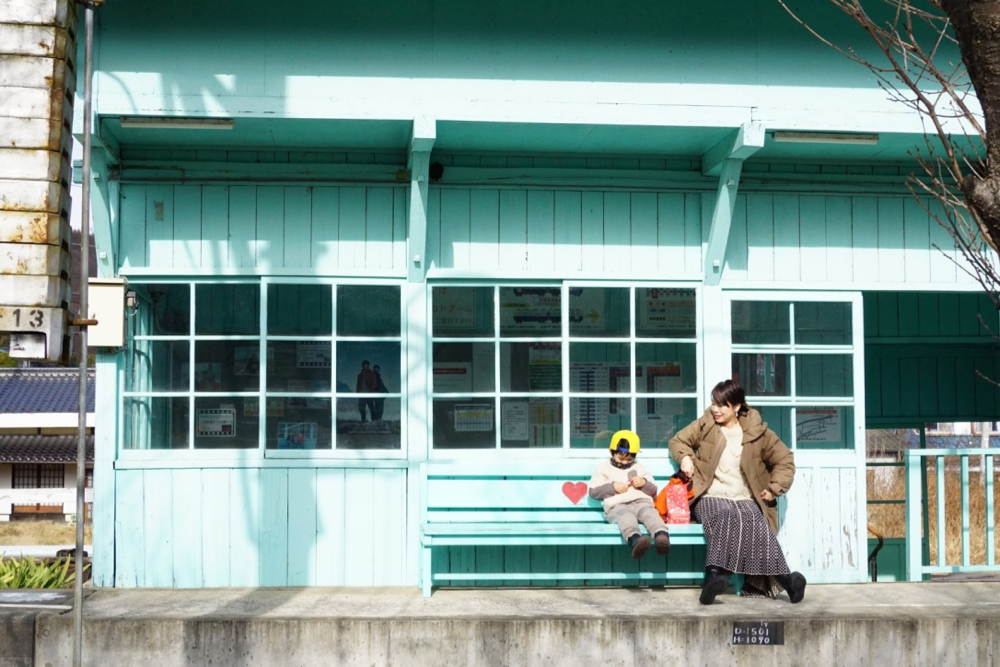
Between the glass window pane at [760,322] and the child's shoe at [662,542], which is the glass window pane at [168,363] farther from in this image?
the glass window pane at [760,322]

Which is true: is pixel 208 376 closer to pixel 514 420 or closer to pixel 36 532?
pixel 514 420

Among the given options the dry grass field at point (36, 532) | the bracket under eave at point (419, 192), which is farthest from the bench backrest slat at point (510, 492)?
the dry grass field at point (36, 532)

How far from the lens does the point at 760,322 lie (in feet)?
26.2

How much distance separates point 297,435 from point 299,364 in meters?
0.48

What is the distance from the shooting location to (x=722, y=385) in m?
7.37

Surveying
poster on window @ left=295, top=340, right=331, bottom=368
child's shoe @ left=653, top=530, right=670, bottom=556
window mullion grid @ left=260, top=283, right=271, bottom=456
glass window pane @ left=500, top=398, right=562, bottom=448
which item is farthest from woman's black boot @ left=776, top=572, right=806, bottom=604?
window mullion grid @ left=260, top=283, right=271, bottom=456

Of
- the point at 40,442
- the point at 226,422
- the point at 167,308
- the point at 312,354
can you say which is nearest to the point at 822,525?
the point at 312,354

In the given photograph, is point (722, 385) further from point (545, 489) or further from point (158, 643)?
point (158, 643)

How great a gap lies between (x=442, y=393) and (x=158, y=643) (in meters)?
2.42

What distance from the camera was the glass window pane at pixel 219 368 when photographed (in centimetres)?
771

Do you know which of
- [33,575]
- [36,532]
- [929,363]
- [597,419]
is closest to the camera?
[33,575]

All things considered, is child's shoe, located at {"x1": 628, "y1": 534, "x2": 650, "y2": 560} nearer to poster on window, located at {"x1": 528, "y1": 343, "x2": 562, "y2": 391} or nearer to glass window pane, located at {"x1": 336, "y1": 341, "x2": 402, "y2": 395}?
poster on window, located at {"x1": 528, "y1": 343, "x2": 562, "y2": 391}

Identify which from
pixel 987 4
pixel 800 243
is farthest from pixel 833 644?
pixel 987 4

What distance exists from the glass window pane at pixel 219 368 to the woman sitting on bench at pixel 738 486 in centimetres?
289
